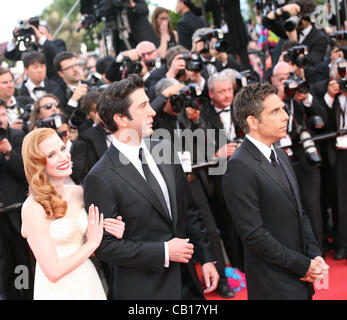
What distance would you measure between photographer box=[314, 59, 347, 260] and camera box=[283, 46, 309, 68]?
27cm

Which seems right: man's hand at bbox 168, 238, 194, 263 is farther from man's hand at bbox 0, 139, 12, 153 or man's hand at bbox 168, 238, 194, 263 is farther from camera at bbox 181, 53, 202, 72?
camera at bbox 181, 53, 202, 72

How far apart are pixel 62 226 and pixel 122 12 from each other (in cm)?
415

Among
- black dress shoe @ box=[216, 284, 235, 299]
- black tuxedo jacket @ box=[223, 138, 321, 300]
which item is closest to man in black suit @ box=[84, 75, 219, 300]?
black tuxedo jacket @ box=[223, 138, 321, 300]

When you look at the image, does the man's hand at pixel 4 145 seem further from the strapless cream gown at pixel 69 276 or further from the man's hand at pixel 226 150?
the man's hand at pixel 226 150

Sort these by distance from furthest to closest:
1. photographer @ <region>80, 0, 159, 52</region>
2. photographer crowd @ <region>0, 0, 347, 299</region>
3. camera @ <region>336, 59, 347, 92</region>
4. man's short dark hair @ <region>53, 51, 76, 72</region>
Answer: photographer @ <region>80, 0, 159, 52</region> → man's short dark hair @ <region>53, 51, 76, 72</region> → camera @ <region>336, 59, 347, 92</region> → photographer crowd @ <region>0, 0, 347, 299</region>

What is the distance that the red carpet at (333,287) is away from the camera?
423cm

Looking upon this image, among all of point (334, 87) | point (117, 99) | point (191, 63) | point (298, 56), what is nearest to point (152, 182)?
point (117, 99)

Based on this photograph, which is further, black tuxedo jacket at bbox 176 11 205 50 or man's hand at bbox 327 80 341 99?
black tuxedo jacket at bbox 176 11 205 50

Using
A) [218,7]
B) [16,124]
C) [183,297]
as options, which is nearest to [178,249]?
[183,297]

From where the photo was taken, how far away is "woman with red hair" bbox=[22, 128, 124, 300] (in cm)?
271

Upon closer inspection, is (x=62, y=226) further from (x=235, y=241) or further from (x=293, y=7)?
(x=293, y=7)

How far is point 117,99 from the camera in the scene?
2.95 m

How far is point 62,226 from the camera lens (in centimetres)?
279

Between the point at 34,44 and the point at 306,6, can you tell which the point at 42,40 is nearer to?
the point at 34,44
